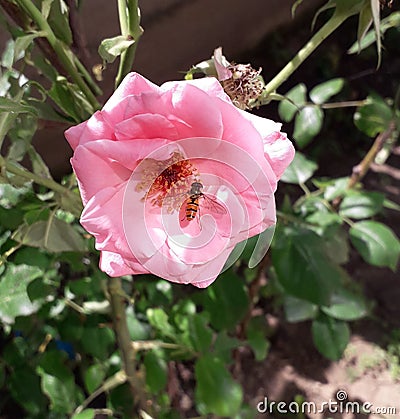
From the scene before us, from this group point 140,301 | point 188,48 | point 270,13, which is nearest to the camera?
point 140,301

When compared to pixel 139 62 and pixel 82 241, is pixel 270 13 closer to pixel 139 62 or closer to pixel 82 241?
pixel 139 62

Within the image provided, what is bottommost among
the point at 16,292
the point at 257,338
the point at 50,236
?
the point at 257,338

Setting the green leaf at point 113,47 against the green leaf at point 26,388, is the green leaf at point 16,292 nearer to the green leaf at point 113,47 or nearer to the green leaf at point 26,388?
the green leaf at point 26,388

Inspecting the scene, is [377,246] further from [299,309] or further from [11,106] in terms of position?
[11,106]

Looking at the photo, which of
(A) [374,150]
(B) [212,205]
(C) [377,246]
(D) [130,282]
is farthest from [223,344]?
(B) [212,205]

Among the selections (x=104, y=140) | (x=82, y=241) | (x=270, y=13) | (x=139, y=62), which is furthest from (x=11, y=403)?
(x=270, y=13)
